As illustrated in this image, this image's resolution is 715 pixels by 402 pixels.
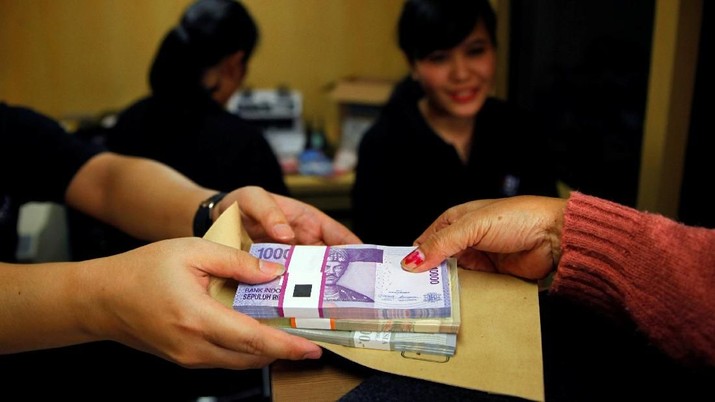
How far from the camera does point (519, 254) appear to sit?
84 cm

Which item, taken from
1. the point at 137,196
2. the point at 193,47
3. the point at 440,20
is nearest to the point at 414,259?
the point at 137,196

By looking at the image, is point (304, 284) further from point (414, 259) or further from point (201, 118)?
point (201, 118)

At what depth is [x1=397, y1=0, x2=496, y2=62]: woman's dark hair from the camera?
5.18 feet

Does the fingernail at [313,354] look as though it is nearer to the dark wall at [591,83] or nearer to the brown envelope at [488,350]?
the brown envelope at [488,350]

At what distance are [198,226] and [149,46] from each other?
1.65 metres

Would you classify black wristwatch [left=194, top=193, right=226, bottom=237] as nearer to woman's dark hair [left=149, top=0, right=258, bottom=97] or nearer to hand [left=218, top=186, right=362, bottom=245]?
hand [left=218, top=186, right=362, bottom=245]

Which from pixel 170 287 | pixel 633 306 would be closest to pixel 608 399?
pixel 633 306

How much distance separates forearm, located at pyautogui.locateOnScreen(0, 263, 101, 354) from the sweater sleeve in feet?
1.95

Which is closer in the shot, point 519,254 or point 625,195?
point 519,254

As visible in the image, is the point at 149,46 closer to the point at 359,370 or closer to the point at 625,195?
the point at 625,195

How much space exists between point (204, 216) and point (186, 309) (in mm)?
349

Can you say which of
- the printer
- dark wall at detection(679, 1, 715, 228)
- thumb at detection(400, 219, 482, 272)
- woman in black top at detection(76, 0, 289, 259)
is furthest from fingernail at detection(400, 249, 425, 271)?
the printer

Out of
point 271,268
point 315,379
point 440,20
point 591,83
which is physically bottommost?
point 315,379

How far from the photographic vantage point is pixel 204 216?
102 cm
